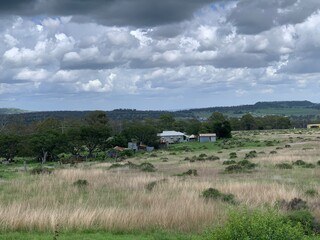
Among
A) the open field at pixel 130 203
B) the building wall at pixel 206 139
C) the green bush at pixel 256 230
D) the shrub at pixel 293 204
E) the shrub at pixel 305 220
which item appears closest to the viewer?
the green bush at pixel 256 230

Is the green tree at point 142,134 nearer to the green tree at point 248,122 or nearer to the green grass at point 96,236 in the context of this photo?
the green grass at point 96,236

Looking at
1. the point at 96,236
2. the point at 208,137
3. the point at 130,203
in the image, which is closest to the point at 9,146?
the point at 208,137

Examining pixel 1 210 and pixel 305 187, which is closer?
pixel 1 210

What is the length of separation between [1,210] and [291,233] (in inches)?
349

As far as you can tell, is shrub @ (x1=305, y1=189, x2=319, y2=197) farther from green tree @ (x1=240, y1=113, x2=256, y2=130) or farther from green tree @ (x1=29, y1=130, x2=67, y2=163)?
green tree @ (x1=240, y1=113, x2=256, y2=130)

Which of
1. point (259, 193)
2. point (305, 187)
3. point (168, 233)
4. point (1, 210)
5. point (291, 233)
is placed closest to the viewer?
point (291, 233)

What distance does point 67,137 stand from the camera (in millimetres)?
68438

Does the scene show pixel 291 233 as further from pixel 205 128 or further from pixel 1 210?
pixel 205 128

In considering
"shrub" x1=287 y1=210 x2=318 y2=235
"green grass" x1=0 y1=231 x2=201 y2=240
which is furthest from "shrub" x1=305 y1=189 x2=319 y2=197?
"green grass" x1=0 y1=231 x2=201 y2=240

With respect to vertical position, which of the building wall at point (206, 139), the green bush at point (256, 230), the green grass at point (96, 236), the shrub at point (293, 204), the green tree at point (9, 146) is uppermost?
the green bush at point (256, 230)

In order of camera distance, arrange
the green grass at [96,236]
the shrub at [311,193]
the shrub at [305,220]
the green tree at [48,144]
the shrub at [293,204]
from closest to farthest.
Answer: the green grass at [96,236] → the shrub at [305,220] → the shrub at [293,204] → the shrub at [311,193] → the green tree at [48,144]

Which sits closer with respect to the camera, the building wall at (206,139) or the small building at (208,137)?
the building wall at (206,139)

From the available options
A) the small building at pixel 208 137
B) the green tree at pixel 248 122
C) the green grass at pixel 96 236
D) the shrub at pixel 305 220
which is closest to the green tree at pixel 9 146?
the small building at pixel 208 137

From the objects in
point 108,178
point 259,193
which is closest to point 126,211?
point 259,193
